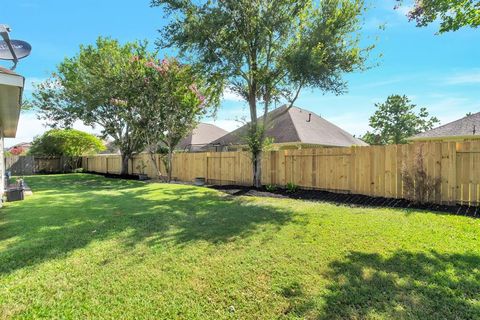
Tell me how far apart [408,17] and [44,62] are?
2555cm

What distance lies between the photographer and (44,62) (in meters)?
22.5

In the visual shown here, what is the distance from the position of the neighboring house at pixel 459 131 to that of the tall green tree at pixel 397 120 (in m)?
21.4

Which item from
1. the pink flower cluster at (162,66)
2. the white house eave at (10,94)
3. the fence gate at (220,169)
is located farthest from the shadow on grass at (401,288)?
the pink flower cluster at (162,66)

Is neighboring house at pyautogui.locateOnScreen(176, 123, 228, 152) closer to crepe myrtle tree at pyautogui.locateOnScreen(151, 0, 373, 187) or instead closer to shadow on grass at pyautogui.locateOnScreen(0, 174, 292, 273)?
crepe myrtle tree at pyautogui.locateOnScreen(151, 0, 373, 187)

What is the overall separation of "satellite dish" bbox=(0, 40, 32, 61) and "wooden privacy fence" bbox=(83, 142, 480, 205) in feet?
27.5

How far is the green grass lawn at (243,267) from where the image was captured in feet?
9.27

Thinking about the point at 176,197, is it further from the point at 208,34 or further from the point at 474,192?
the point at 474,192

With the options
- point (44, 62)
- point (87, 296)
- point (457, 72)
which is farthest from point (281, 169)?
point (44, 62)

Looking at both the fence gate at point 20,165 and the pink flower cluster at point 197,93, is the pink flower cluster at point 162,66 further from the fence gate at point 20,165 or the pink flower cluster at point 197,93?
the fence gate at point 20,165

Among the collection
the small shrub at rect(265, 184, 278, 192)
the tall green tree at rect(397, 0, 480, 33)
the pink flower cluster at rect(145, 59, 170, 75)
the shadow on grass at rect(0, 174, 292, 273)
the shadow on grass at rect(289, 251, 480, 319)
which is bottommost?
the shadow on grass at rect(289, 251, 480, 319)

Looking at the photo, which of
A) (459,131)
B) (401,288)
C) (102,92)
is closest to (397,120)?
(459,131)

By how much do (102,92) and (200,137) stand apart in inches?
400

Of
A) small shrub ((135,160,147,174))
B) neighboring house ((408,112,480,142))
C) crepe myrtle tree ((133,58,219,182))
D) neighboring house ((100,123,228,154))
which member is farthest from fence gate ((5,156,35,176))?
neighboring house ((408,112,480,142))

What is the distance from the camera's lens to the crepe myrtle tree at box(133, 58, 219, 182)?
15.2m
